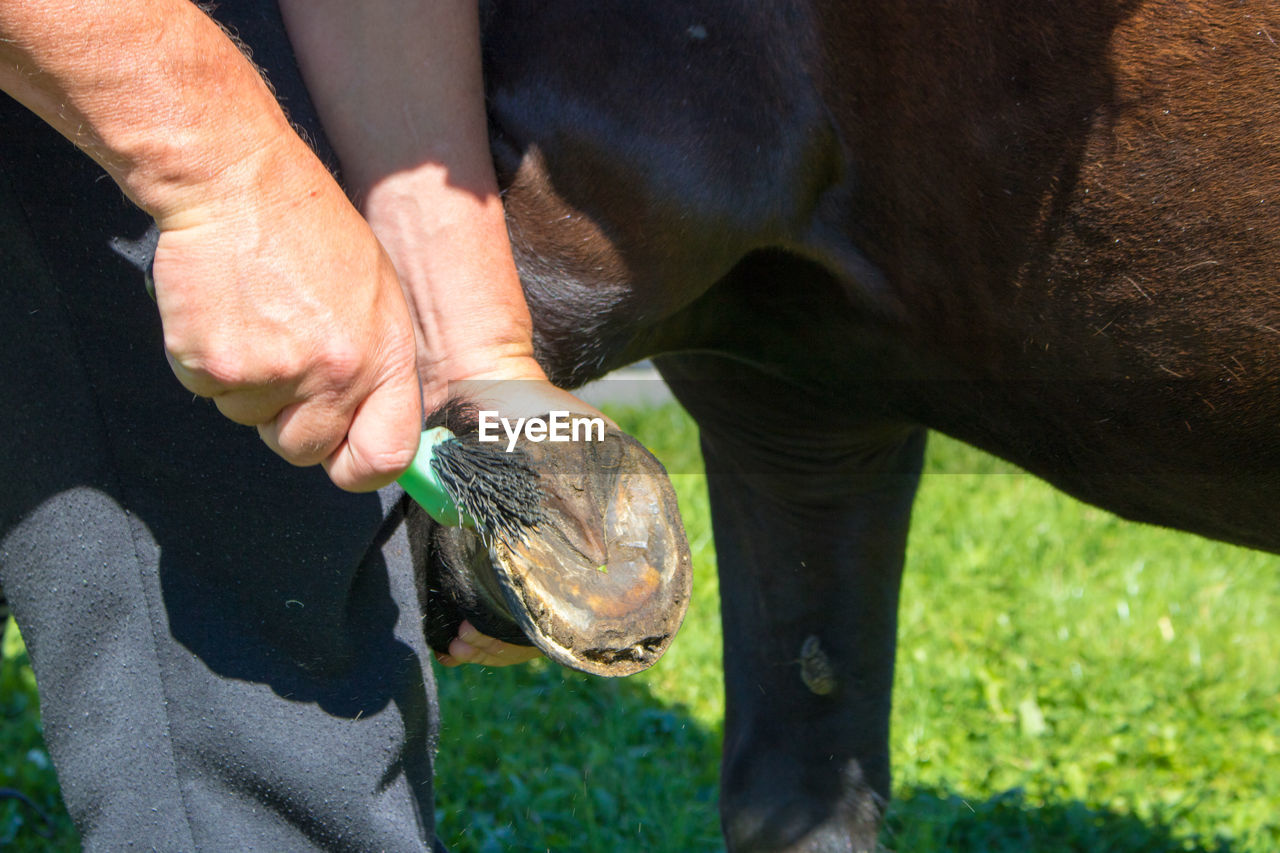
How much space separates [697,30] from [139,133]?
20.4 inches

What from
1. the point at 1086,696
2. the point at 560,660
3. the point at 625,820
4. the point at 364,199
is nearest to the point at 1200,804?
the point at 1086,696

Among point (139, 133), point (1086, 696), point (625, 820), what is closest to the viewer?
point (139, 133)

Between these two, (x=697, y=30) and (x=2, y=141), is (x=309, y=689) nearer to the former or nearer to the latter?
(x=2, y=141)

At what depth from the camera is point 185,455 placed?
1148 mm

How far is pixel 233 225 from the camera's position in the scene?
0.93 metres

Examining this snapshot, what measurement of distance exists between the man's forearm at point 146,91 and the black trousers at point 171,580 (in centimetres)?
20

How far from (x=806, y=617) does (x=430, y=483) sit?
0.95 metres

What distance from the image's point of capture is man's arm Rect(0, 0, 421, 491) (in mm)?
884

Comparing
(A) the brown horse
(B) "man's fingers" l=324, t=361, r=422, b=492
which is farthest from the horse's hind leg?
(B) "man's fingers" l=324, t=361, r=422, b=492

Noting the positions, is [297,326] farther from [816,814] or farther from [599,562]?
[816,814]

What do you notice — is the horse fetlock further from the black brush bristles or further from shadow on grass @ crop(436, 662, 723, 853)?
the black brush bristles

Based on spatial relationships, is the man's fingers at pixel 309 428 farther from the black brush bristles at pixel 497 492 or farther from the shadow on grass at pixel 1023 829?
the shadow on grass at pixel 1023 829

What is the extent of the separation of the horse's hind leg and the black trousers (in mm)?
771

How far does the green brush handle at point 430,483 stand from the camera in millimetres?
1095
